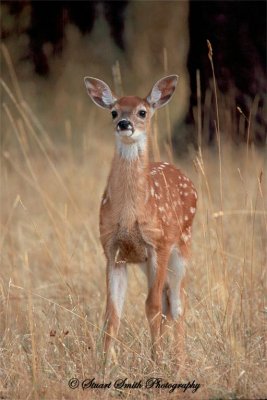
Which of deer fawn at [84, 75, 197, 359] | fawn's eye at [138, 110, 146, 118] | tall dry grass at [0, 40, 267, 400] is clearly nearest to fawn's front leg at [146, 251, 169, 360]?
deer fawn at [84, 75, 197, 359]

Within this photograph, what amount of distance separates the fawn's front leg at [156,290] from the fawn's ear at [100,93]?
1.06 m

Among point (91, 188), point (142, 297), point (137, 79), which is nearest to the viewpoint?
point (142, 297)

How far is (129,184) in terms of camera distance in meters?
6.48

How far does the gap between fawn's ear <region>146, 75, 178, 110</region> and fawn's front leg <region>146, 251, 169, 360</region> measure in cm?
101

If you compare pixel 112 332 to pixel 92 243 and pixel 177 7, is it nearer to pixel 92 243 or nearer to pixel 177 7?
pixel 92 243

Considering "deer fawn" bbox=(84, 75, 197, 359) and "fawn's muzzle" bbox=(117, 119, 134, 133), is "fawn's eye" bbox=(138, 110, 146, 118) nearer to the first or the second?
"deer fawn" bbox=(84, 75, 197, 359)

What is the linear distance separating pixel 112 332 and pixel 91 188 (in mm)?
3749

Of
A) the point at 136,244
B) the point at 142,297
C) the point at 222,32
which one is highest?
the point at 222,32

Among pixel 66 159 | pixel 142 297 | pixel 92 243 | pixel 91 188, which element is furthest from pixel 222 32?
pixel 142 297

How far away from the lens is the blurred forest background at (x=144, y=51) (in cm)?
1205

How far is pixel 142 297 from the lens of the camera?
7629 mm

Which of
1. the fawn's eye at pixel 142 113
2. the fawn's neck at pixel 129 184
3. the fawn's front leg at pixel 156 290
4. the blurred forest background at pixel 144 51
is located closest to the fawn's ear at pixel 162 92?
the fawn's eye at pixel 142 113

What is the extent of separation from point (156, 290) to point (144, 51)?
8853 millimetres

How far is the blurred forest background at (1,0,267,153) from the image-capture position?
1205 cm
